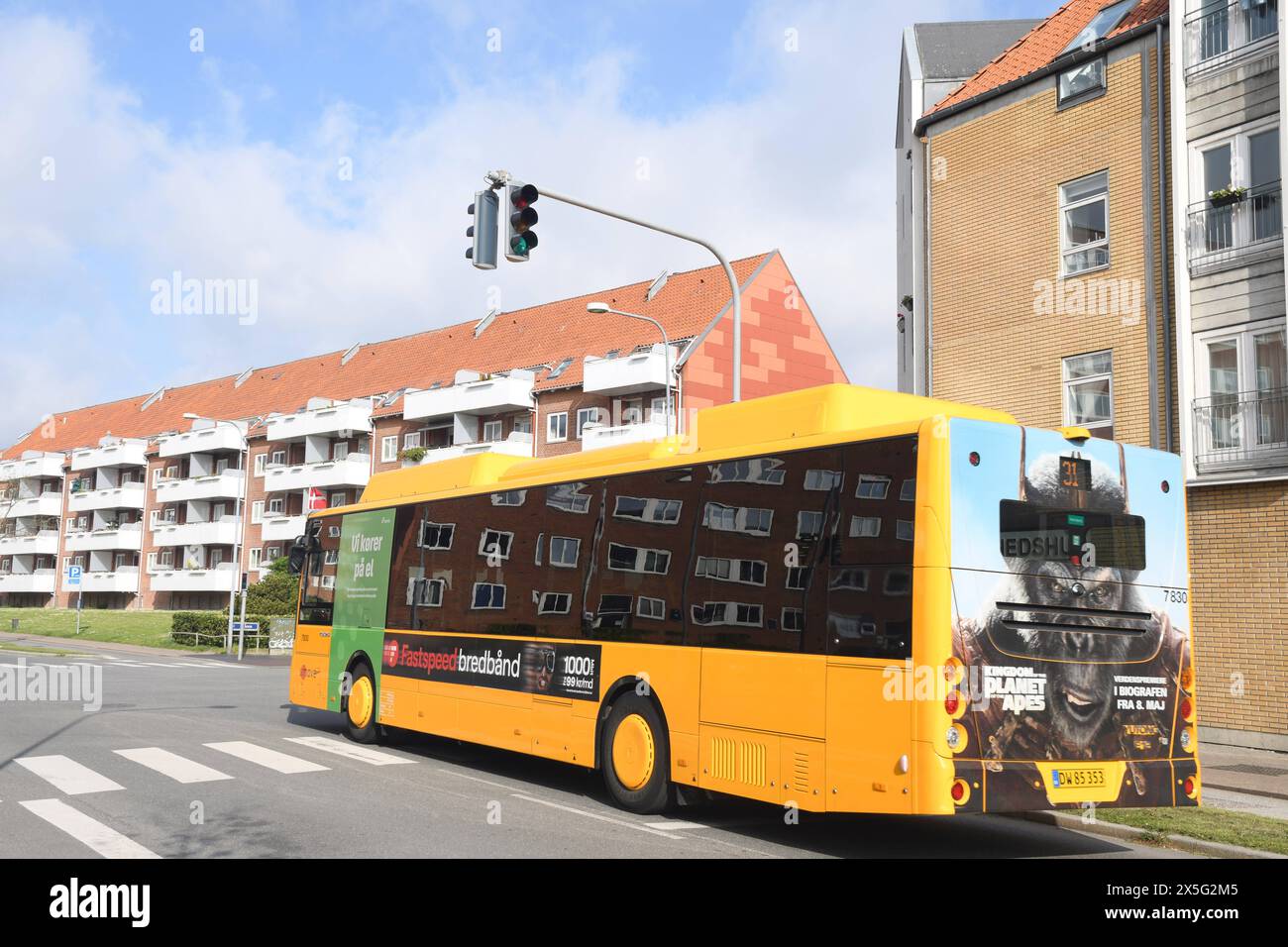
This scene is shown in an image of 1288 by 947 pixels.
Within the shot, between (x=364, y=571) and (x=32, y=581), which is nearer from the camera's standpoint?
(x=364, y=571)

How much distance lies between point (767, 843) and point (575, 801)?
236 cm

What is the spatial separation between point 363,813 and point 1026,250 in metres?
15.6

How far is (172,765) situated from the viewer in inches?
484

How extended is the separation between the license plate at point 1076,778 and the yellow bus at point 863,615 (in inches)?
0.6

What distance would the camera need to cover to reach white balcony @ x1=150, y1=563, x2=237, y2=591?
66431mm

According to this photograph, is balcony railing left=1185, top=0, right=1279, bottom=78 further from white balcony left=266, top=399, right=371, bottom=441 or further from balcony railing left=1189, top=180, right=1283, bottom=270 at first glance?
white balcony left=266, top=399, right=371, bottom=441

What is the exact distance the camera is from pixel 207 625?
4512 centimetres

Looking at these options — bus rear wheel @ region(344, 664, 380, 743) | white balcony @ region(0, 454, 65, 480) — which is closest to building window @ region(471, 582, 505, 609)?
bus rear wheel @ region(344, 664, 380, 743)

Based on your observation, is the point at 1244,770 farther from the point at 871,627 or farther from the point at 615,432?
the point at 615,432

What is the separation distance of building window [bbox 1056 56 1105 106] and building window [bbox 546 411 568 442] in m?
32.6

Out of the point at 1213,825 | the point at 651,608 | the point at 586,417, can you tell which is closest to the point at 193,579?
the point at 586,417

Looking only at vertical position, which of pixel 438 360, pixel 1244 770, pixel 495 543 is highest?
pixel 438 360

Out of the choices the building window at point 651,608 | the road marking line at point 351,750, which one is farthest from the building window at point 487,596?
the building window at point 651,608

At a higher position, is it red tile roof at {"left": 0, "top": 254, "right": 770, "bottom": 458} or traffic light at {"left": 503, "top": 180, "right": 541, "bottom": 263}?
red tile roof at {"left": 0, "top": 254, "right": 770, "bottom": 458}
